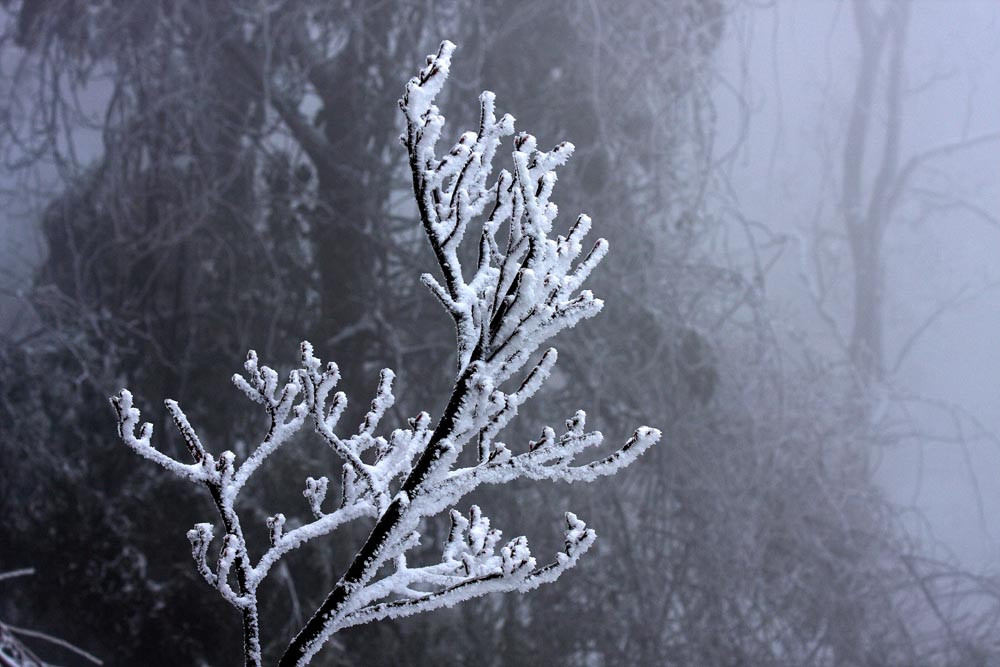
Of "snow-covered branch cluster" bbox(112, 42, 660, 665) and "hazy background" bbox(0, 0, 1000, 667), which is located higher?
"hazy background" bbox(0, 0, 1000, 667)

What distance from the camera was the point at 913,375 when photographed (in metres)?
7.50

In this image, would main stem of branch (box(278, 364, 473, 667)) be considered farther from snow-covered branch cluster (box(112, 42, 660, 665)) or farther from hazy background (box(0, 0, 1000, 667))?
hazy background (box(0, 0, 1000, 667))

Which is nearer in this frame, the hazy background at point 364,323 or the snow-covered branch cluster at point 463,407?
the snow-covered branch cluster at point 463,407

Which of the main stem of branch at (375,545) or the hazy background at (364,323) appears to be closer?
the main stem of branch at (375,545)

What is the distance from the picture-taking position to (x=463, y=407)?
633 mm

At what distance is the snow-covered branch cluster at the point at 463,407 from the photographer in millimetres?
613

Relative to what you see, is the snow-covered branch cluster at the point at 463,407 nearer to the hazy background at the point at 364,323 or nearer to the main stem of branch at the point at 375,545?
the main stem of branch at the point at 375,545

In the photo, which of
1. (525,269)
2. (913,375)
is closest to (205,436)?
(525,269)

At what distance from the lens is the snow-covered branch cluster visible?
613mm

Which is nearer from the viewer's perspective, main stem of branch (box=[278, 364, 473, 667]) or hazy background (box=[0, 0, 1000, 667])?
main stem of branch (box=[278, 364, 473, 667])

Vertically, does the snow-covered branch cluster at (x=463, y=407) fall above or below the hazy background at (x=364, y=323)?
below

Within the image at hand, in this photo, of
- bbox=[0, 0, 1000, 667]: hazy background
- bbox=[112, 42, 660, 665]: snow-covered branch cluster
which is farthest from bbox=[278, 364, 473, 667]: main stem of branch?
bbox=[0, 0, 1000, 667]: hazy background

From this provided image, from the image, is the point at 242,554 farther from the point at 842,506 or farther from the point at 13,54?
the point at 13,54

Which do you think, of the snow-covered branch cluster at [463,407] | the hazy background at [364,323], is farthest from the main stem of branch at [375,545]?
the hazy background at [364,323]
